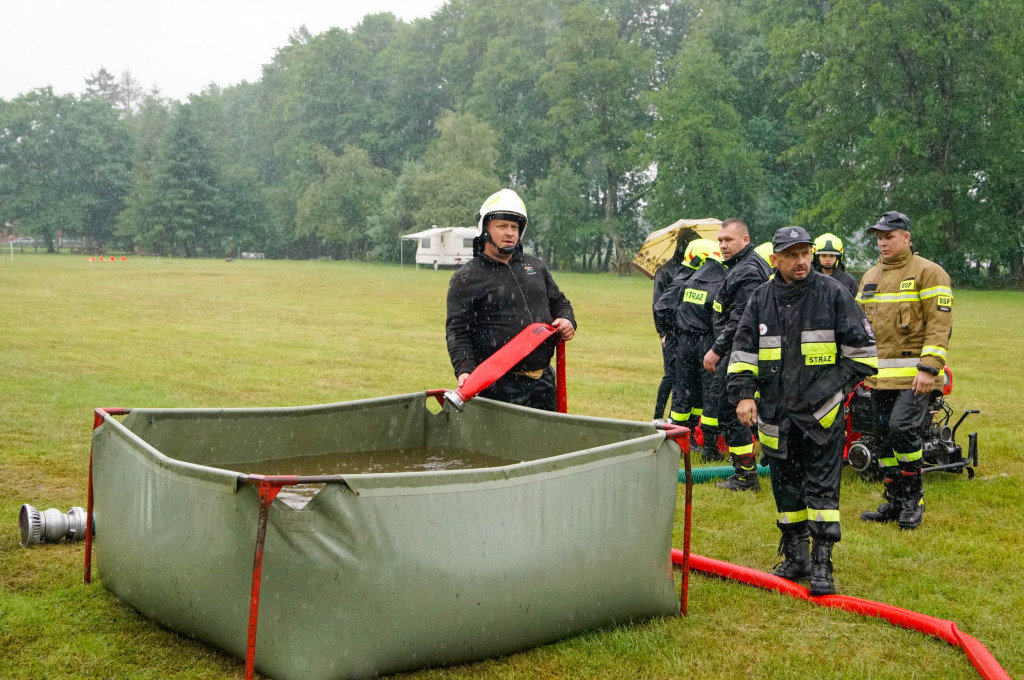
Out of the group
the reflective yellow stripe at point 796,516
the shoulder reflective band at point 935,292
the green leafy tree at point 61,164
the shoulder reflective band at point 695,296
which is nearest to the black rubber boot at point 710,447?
the shoulder reflective band at point 695,296

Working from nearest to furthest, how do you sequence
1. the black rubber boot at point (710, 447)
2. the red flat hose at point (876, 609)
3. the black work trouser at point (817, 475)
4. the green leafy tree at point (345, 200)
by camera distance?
the red flat hose at point (876, 609)
the black work trouser at point (817, 475)
the black rubber boot at point (710, 447)
the green leafy tree at point (345, 200)

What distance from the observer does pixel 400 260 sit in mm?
66625

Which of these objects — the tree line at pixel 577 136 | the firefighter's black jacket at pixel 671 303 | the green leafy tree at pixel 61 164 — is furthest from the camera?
the green leafy tree at pixel 61 164

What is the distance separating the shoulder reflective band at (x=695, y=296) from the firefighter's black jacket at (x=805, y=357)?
9.87 ft

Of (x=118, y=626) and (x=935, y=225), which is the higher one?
(x=935, y=225)

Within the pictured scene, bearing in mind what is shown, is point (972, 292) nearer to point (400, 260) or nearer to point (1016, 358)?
point (1016, 358)

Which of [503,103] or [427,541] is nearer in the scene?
[427,541]

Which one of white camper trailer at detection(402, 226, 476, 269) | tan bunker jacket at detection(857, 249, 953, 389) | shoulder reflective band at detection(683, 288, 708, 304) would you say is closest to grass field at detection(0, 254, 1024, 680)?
tan bunker jacket at detection(857, 249, 953, 389)

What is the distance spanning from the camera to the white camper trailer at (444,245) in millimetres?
57688

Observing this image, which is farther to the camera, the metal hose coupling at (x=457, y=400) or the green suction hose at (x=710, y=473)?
the green suction hose at (x=710, y=473)

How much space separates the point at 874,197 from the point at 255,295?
2797 cm

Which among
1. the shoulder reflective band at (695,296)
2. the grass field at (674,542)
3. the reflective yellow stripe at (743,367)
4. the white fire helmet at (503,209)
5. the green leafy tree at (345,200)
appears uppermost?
the green leafy tree at (345,200)

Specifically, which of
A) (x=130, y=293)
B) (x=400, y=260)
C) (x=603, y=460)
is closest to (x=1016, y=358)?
(x=603, y=460)

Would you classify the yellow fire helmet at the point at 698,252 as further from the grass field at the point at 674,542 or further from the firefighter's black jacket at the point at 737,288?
the grass field at the point at 674,542
